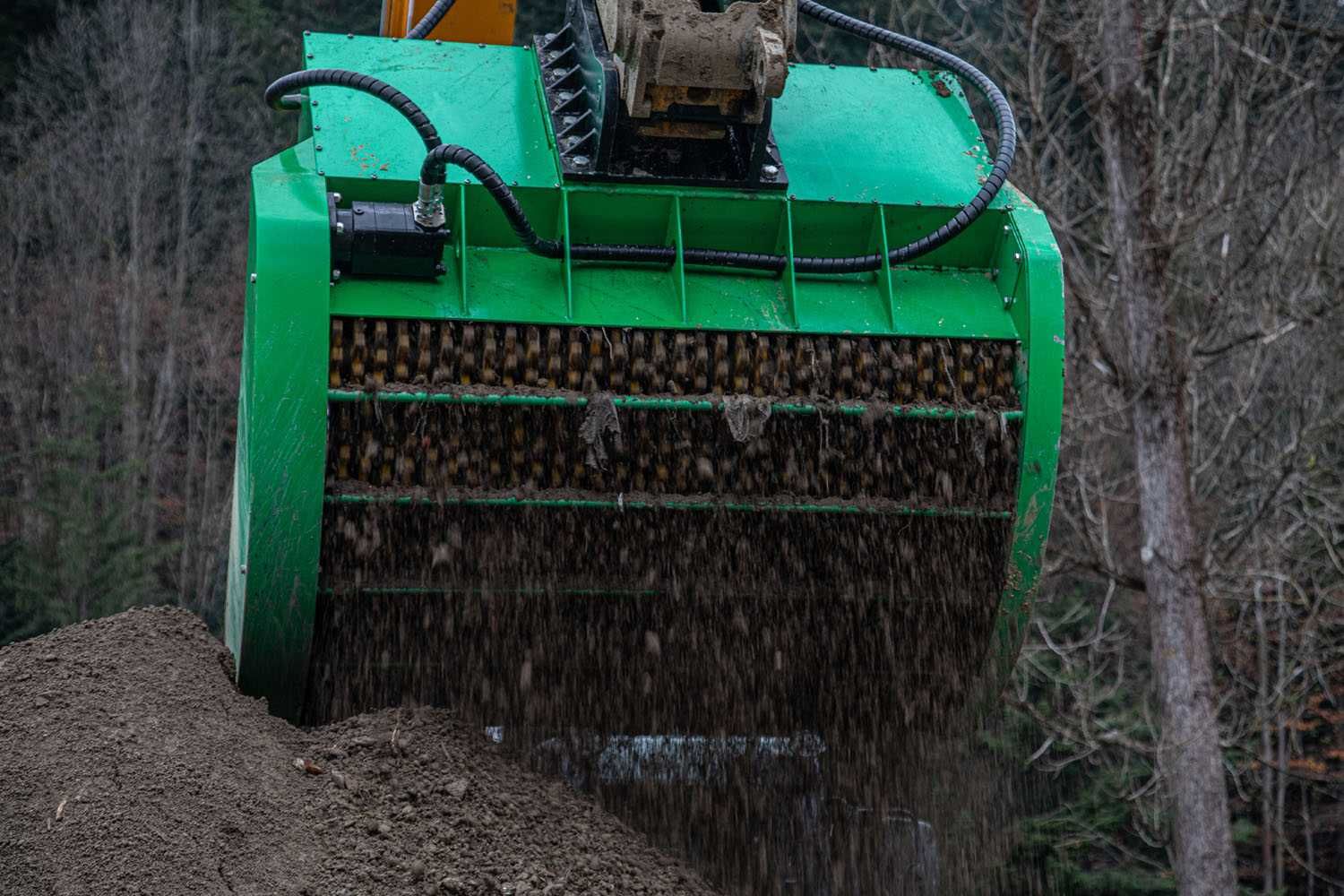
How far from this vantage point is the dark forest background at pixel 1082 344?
10.6 metres

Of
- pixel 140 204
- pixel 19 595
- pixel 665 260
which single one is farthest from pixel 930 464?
pixel 140 204

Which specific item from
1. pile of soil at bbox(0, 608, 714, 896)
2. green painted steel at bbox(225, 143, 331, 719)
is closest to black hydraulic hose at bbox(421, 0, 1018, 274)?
green painted steel at bbox(225, 143, 331, 719)

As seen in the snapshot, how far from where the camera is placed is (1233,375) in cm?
1255

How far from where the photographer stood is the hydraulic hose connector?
385 cm

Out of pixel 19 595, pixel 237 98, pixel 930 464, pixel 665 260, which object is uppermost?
pixel 237 98

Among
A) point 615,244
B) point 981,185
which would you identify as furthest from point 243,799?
point 981,185

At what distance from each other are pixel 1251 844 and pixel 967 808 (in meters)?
12.1

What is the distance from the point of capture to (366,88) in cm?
396

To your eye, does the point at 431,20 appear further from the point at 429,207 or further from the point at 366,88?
the point at 429,207

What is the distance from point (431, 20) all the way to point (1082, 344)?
7.18m

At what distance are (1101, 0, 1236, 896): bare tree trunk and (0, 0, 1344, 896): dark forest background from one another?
0.05 m

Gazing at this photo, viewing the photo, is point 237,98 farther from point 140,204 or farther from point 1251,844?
point 1251,844

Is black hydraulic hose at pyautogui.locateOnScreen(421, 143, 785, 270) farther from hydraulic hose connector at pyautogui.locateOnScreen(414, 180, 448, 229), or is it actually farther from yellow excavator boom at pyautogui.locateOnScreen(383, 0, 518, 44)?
yellow excavator boom at pyautogui.locateOnScreen(383, 0, 518, 44)

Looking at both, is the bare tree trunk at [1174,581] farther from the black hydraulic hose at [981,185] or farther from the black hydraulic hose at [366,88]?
the black hydraulic hose at [366,88]
